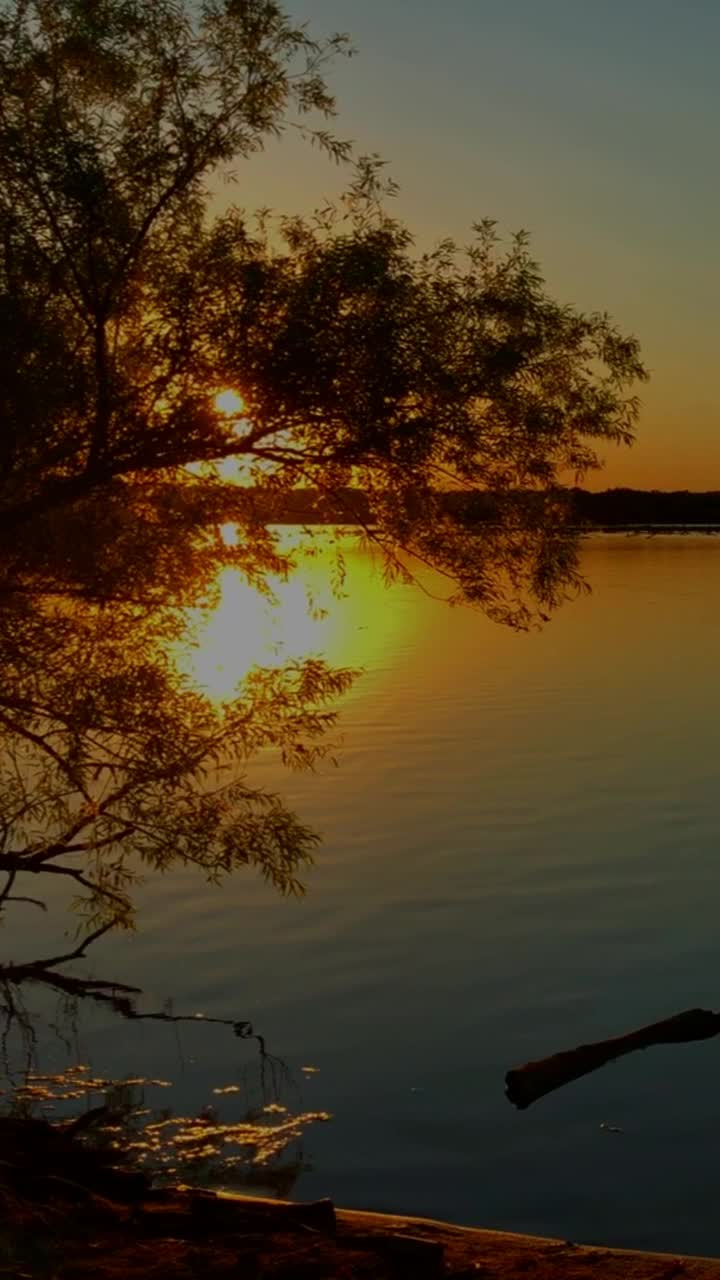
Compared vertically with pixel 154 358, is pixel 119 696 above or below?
below

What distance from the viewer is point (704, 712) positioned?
47219 millimetres

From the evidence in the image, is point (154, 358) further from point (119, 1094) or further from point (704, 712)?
point (704, 712)

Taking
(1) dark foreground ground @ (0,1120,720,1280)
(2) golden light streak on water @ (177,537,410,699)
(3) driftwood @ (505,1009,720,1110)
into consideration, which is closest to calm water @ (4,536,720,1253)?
(3) driftwood @ (505,1009,720,1110)

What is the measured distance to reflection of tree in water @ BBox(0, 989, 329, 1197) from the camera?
14.3m

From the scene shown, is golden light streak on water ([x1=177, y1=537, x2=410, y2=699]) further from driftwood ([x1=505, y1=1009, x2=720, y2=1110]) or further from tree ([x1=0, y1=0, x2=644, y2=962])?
driftwood ([x1=505, y1=1009, x2=720, y2=1110])

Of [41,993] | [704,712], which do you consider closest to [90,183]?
[41,993]

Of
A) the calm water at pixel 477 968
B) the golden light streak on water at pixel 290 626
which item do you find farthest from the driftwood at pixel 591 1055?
the golden light streak on water at pixel 290 626

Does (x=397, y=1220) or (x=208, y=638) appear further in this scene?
(x=208, y=638)

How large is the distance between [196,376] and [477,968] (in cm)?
914

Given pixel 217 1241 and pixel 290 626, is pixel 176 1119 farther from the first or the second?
pixel 290 626

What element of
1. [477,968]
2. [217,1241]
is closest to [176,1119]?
[217,1241]

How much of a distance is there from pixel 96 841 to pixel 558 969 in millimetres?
6366

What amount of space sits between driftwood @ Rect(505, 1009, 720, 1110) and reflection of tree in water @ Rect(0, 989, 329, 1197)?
2.00 metres

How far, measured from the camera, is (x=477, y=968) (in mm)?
21047
